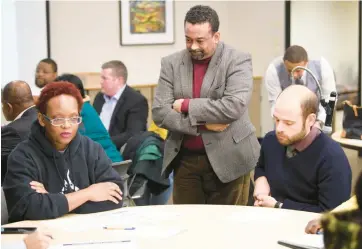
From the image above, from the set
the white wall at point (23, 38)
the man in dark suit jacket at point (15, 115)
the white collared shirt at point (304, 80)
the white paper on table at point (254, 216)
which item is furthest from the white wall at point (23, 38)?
the white paper on table at point (254, 216)

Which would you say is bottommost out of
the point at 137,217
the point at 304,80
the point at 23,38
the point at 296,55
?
the point at 137,217

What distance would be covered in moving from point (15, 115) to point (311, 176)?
201 centimetres

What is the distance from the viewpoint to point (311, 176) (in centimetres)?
302

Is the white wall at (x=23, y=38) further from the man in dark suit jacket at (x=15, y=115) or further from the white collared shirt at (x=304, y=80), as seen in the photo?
the man in dark suit jacket at (x=15, y=115)

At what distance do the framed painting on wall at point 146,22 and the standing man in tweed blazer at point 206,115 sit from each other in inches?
194

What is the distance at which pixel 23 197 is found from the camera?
282 cm

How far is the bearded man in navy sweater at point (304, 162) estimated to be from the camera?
295cm

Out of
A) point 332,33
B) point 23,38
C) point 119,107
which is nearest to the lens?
point 119,107

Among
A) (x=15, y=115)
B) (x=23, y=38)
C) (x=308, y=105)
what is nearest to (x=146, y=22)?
(x=23, y=38)

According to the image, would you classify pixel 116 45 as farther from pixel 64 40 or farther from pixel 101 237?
pixel 101 237

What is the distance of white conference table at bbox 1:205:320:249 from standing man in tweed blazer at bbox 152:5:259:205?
70cm

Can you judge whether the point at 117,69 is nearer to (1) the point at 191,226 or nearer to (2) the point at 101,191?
(2) the point at 101,191

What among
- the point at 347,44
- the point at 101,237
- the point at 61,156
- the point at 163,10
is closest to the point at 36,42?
the point at 163,10

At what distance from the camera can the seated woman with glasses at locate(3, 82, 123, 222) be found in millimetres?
2838
